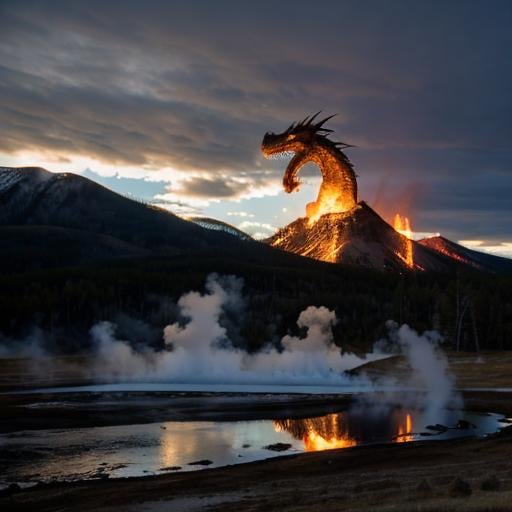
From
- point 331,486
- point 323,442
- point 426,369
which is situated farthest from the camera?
point 426,369

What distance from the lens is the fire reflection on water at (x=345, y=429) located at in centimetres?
5888

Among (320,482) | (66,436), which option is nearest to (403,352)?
(66,436)

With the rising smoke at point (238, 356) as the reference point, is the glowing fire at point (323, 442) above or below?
below

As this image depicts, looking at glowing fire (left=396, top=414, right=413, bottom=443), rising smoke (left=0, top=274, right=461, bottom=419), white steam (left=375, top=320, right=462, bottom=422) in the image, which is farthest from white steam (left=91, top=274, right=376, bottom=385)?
glowing fire (left=396, top=414, right=413, bottom=443)

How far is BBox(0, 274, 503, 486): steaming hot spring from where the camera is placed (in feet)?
174

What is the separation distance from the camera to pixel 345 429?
65.4 meters

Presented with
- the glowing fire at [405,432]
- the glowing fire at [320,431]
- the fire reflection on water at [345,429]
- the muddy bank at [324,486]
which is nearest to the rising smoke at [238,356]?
the glowing fire at [405,432]

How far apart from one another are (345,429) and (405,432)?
543cm

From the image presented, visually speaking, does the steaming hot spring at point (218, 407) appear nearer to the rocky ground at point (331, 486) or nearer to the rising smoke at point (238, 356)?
the rising smoke at point (238, 356)

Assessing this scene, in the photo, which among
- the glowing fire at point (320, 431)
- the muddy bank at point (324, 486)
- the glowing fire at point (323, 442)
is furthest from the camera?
the glowing fire at point (320, 431)

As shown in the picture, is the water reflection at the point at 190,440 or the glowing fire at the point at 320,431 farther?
the glowing fire at the point at 320,431

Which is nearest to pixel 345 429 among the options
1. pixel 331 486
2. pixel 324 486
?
pixel 324 486

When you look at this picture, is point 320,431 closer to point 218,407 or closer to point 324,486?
point 218,407

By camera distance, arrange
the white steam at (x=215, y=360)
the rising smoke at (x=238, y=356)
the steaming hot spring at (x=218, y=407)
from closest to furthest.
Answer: the steaming hot spring at (x=218, y=407) < the rising smoke at (x=238, y=356) < the white steam at (x=215, y=360)
